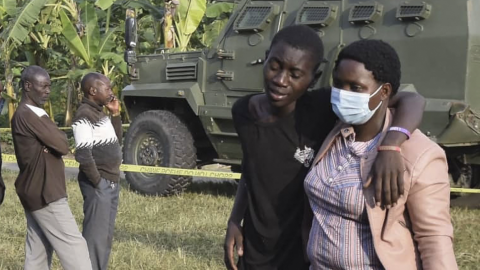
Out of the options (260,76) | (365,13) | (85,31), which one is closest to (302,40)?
(365,13)

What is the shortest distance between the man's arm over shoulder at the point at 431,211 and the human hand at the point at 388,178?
4 cm

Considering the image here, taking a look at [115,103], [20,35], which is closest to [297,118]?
[115,103]

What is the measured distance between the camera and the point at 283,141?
2.57 meters

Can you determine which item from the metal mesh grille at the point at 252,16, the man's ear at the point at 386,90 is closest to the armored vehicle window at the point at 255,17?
the metal mesh grille at the point at 252,16

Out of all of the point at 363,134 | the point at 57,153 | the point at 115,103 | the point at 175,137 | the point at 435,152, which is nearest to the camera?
the point at 435,152

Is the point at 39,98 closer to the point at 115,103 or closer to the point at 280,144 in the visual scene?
the point at 115,103

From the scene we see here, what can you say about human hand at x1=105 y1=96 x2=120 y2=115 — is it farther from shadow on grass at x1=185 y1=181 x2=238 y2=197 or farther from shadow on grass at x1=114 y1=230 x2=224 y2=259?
shadow on grass at x1=185 y1=181 x2=238 y2=197

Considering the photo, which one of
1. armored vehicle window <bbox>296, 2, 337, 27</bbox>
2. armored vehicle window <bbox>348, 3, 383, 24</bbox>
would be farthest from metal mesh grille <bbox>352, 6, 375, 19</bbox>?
armored vehicle window <bbox>296, 2, 337, 27</bbox>

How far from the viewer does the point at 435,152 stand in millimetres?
2143

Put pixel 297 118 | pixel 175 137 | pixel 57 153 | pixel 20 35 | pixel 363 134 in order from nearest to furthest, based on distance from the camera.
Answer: pixel 363 134 → pixel 297 118 → pixel 57 153 → pixel 175 137 → pixel 20 35

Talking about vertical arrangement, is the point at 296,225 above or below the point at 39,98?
below

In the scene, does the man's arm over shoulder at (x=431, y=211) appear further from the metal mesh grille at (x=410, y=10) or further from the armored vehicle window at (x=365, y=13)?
the armored vehicle window at (x=365, y=13)

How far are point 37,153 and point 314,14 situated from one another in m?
4.53

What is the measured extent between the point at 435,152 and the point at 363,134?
0.26m
